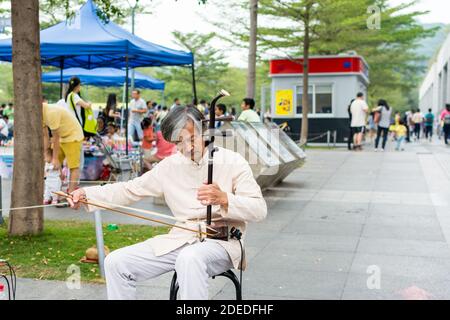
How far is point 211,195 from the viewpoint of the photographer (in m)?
3.06

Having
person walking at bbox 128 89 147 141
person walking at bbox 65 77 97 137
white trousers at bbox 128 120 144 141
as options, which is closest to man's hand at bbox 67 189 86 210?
person walking at bbox 65 77 97 137

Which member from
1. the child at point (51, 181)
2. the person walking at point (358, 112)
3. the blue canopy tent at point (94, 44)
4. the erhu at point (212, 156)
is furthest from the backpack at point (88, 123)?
the person walking at point (358, 112)

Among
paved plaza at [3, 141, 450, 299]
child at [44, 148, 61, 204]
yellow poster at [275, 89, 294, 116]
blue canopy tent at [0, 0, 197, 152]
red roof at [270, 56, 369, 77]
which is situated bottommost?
paved plaza at [3, 141, 450, 299]

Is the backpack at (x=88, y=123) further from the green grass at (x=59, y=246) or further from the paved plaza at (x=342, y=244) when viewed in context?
the green grass at (x=59, y=246)

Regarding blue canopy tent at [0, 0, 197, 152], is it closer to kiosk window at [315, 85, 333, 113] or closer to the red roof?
the red roof

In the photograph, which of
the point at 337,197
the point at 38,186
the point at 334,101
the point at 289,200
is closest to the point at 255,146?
the point at 289,200

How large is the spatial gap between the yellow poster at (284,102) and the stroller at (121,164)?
12913 mm

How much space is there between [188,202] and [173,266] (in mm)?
376

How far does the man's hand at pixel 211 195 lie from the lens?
3055 mm

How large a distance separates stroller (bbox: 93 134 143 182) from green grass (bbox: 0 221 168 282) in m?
2.79

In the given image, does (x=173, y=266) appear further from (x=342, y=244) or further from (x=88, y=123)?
(x=88, y=123)

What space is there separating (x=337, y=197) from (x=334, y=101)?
13863mm

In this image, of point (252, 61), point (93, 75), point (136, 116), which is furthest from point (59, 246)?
point (93, 75)

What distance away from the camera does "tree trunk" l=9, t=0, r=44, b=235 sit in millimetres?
5992
